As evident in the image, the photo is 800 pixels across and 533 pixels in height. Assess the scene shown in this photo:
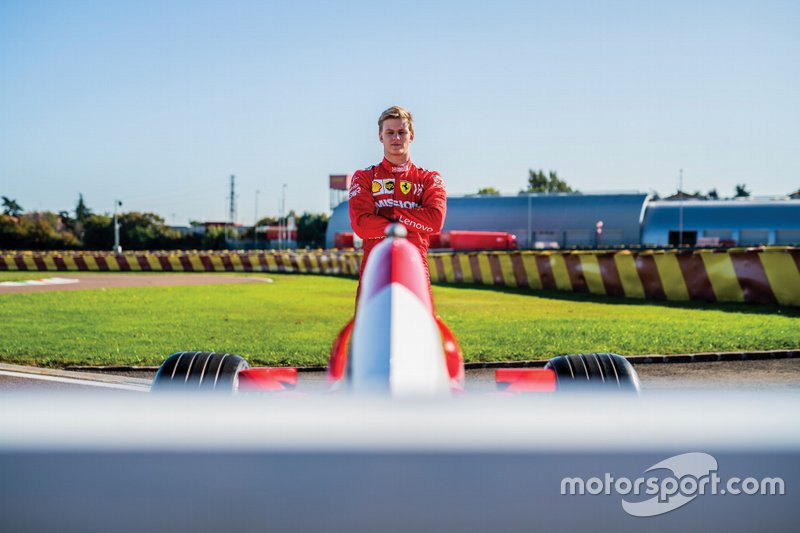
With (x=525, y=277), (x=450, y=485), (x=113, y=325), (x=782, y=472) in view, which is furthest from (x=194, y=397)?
(x=525, y=277)

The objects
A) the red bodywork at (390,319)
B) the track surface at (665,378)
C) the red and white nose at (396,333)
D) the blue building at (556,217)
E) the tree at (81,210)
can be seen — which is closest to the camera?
the red and white nose at (396,333)

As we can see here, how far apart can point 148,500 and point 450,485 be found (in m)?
0.61

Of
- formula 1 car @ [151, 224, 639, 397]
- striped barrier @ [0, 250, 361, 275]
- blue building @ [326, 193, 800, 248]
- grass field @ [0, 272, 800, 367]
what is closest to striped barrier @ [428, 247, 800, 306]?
grass field @ [0, 272, 800, 367]

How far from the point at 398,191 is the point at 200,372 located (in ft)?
5.28

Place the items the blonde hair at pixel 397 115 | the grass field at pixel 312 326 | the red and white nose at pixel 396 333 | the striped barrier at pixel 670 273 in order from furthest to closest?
the striped barrier at pixel 670 273 < the grass field at pixel 312 326 < the blonde hair at pixel 397 115 < the red and white nose at pixel 396 333

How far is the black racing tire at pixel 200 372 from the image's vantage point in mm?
4016

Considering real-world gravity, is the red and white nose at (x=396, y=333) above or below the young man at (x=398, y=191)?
below

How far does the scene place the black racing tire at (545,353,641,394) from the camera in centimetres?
388

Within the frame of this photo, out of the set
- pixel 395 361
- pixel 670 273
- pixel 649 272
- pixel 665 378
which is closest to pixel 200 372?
pixel 395 361

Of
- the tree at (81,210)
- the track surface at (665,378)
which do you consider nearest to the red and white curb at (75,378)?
the track surface at (665,378)

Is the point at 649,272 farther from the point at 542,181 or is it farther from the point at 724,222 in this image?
the point at 542,181

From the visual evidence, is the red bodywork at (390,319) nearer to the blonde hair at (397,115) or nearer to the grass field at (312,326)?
the blonde hair at (397,115)

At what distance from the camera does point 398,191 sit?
15.3ft

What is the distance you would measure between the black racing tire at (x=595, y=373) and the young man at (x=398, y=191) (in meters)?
1.05
